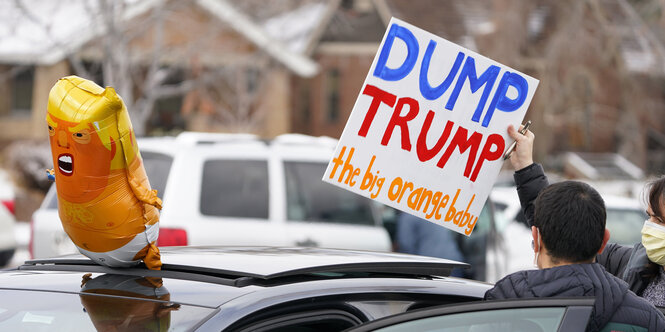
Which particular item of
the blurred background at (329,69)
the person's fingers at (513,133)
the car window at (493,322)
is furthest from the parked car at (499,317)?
the blurred background at (329,69)

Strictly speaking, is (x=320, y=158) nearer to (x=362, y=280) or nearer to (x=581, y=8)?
(x=362, y=280)

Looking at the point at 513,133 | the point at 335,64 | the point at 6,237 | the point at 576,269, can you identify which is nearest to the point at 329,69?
the point at 335,64

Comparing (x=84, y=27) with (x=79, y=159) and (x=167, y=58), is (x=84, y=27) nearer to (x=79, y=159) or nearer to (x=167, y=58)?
(x=167, y=58)

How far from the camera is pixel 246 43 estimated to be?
22172 mm

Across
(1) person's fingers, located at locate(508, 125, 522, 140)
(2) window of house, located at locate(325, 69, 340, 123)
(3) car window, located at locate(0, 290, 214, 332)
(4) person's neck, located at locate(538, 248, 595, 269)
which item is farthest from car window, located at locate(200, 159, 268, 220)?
(2) window of house, located at locate(325, 69, 340, 123)

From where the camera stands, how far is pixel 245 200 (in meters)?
7.36

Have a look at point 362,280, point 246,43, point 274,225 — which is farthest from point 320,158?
point 246,43

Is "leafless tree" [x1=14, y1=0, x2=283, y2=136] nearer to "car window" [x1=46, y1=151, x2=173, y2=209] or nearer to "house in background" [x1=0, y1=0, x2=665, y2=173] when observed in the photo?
"house in background" [x1=0, y1=0, x2=665, y2=173]

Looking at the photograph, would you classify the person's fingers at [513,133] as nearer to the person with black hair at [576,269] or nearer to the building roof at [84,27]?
the person with black hair at [576,269]

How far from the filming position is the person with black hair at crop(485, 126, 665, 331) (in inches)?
110

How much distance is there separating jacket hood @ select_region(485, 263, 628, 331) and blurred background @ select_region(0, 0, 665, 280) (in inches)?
457

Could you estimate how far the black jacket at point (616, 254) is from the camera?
3.49 meters

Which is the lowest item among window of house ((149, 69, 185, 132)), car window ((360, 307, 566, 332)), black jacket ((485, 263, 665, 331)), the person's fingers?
car window ((360, 307, 566, 332))

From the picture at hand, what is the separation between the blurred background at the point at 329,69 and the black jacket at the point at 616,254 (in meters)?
10.9
